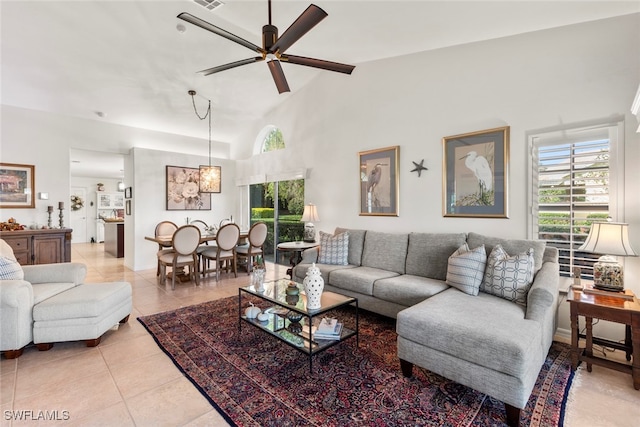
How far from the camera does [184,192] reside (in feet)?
21.5

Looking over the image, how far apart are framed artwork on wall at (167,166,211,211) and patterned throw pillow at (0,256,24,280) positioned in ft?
12.1

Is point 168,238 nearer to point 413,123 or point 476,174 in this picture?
point 413,123

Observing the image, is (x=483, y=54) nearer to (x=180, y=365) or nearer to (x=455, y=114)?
(x=455, y=114)

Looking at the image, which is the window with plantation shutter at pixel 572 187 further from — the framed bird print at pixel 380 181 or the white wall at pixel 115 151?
the white wall at pixel 115 151

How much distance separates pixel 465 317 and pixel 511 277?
776mm

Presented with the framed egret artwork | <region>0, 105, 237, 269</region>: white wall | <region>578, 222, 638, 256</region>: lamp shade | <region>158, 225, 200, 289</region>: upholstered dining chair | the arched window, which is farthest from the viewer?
the arched window

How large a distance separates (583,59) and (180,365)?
449cm

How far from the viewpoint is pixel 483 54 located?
10.7 ft

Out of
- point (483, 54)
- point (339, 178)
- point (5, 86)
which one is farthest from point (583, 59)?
point (5, 86)

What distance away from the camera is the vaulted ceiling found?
8.93 ft

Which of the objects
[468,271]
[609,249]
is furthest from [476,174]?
[609,249]

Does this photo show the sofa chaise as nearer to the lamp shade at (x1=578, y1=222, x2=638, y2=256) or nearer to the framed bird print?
the framed bird print

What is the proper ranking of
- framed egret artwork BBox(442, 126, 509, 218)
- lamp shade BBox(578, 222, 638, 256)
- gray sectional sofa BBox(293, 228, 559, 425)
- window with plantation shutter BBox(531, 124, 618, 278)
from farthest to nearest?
1. framed egret artwork BBox(442, 126, 509, 218)
2. window with plantation shutter BBox(531, 124, 618, 278)
3. lamp shade BBox(578, 222, 638, 256)
4. gray sectional sofa BBox(293, 228, 559, 425)

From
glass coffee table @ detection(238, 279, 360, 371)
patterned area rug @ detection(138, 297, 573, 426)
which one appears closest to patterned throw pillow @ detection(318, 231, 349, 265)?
glass coffee table @ detection(238, 279, 360, 371)
